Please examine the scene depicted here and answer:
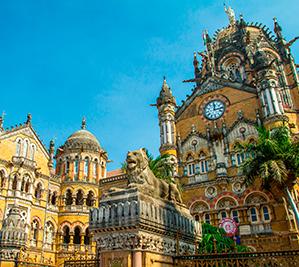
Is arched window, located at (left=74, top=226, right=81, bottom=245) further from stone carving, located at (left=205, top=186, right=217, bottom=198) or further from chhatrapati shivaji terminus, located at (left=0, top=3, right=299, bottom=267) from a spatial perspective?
stone carving, located at (left=205, top=186, right=217, bottom=198)

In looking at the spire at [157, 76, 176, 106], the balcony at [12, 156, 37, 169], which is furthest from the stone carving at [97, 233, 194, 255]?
the balcony at [12, 156, 37, 169]

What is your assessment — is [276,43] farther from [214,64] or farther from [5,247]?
[5,247]

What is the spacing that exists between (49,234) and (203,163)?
58.2ft

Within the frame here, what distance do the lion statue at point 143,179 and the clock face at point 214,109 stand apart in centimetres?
2325

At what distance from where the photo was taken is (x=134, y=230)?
24.7 ft

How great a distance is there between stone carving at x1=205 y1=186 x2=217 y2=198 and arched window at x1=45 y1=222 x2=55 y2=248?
1707cm

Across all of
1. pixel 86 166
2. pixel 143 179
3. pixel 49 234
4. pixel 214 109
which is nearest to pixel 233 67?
pixel 214 109

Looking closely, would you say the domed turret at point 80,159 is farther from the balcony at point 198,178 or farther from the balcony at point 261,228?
the balcony at point 261,228

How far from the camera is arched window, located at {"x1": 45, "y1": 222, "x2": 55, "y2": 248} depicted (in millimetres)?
33441

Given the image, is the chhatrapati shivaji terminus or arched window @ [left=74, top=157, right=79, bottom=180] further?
arched window @ [left=74, top=157, right=79, bottom=180]

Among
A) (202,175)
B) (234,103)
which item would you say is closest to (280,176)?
(202,175)

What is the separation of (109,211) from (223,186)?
21297 millimetres

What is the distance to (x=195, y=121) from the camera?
3309 cm

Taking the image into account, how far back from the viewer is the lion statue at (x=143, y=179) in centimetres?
860
